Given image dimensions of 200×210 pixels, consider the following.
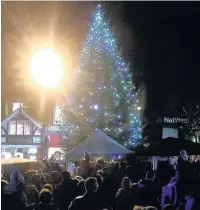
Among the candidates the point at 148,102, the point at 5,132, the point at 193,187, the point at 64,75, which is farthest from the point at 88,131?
the point at 193,187

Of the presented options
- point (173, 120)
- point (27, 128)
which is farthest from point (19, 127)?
point (173, 120)

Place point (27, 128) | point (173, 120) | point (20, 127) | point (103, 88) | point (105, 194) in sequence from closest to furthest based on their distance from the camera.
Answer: point (105, 194) → point (103, 88) → point (27, 128) → point (20, 127) → point (173, 120)

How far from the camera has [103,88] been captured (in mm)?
29422

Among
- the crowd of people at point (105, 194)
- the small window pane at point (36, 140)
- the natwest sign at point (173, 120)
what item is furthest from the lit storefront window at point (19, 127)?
the crowd of people at point (105, 194)

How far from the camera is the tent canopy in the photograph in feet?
41.4

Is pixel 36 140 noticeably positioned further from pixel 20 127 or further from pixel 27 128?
pixel 20 127

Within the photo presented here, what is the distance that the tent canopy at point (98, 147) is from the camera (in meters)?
12.6

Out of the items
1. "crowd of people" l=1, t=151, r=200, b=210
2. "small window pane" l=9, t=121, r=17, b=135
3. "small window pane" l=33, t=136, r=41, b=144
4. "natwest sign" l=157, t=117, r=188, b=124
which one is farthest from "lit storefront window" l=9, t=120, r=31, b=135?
"crowd of people" l=1, t=151, r=200, b=210

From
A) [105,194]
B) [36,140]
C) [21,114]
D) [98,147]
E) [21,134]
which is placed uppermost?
[21,114]

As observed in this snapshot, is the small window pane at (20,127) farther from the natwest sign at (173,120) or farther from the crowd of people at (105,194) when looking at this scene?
the crowd of people at (105,194)

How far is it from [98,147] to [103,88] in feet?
55.5

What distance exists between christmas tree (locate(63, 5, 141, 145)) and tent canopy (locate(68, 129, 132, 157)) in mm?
15980

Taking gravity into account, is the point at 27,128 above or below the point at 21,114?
below

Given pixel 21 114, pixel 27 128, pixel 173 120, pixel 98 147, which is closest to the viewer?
pixel 98 147
